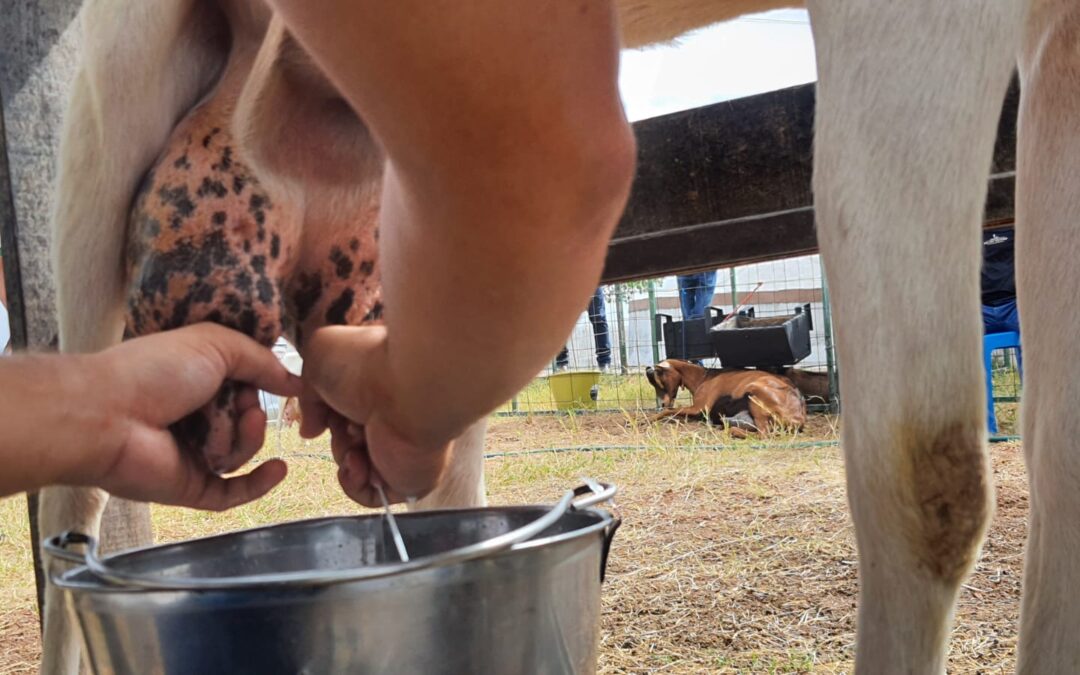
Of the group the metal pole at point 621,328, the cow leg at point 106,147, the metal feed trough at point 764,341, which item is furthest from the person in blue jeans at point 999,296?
the cow leg at point 106,147

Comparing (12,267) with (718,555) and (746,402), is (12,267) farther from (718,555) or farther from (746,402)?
(746,402)

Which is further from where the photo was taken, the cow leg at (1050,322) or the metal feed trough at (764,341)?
the metal feed trough at (764,341)

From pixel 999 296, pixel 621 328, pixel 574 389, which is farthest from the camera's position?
pixel 621 328

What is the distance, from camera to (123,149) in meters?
1.25

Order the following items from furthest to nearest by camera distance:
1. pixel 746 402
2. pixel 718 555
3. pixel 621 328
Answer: pixel 621 328 → pixel 746 402 → pixel 718 555

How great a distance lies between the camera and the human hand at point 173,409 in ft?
2.40

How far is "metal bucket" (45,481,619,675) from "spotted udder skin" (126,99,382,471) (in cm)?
34

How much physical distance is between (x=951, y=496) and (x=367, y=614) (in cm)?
46

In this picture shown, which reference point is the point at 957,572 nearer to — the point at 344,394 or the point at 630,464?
the point at 344,394

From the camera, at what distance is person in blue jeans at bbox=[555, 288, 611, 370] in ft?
26.6

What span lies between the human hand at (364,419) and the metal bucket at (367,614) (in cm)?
19

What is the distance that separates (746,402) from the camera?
5.47m

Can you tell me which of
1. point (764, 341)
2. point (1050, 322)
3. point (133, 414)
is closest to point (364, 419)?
point (133, 414)

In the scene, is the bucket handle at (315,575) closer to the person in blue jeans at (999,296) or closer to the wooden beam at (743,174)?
the wooden beam at (743,174)
